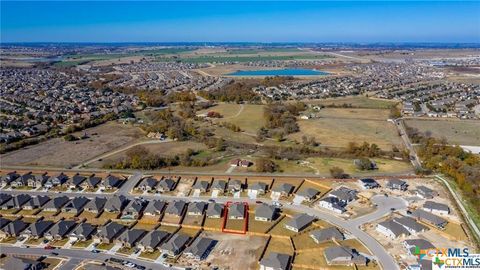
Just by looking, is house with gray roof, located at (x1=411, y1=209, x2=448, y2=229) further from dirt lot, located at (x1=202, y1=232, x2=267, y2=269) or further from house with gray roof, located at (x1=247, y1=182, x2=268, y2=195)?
house with gray roof, located at (x1=247, y1=182, x2=268, y2=195)

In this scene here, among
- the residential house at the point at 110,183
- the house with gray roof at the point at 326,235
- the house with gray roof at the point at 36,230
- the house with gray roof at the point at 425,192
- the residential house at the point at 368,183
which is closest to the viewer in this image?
the house with gray roof at the point at 326,235

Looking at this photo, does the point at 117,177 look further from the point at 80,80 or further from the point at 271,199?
the point at 80,80

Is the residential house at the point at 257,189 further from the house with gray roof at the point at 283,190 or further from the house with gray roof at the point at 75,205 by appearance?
the house with gray roof at the point at 75,205

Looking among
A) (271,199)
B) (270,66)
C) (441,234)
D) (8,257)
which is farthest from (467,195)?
(270,66)

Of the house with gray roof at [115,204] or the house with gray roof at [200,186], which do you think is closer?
the house with gray roof at [115,204]

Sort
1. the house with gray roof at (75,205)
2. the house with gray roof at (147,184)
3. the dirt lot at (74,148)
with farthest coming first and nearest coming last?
the dirt lot at (74,148), the house with gray roof at (147,184), the house with gray roof at (75,205)

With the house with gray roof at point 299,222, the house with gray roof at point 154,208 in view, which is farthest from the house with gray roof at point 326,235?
the house with gray roof at point 154,208

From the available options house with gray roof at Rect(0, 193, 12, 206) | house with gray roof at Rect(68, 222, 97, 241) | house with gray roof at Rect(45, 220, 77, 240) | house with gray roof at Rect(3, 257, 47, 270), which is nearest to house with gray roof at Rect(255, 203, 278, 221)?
house with gray roof at Rect(68, 222, 97, 241)
